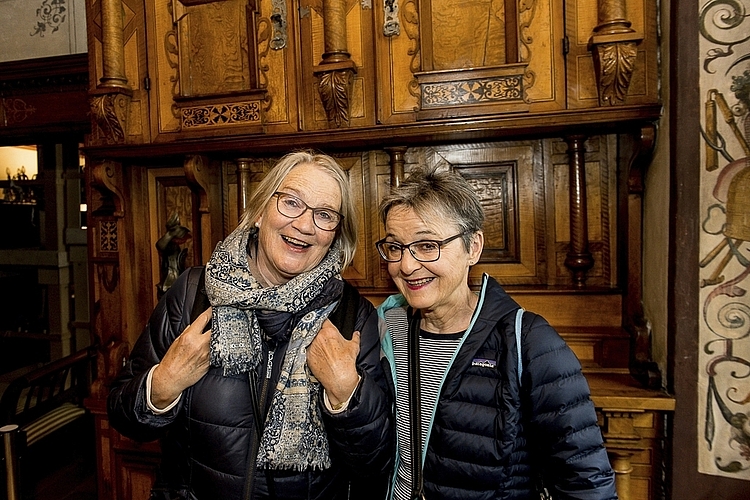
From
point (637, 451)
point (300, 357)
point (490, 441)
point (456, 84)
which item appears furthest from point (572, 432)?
point (456, 84)

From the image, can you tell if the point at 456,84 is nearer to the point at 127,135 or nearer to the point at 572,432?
the point at 572,432

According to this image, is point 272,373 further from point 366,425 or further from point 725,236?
point 725,236

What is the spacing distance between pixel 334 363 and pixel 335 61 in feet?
3.99

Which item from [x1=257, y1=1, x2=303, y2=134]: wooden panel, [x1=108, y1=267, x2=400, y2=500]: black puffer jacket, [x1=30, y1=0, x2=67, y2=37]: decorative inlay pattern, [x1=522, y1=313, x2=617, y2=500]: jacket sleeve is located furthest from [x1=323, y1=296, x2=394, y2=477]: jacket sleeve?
[x1=30, y1=0, x2=67, y2=37]: decorative inlay pattern

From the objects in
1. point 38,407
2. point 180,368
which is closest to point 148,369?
point 180,368

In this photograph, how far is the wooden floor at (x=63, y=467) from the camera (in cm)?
301

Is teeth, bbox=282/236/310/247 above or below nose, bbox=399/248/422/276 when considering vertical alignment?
above

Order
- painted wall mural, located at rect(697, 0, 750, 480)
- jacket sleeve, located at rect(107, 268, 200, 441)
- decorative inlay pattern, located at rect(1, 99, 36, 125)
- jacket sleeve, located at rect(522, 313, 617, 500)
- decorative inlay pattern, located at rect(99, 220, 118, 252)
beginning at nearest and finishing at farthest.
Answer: jacket sleeve, located at rect(522, 313, 617, 500) < jacket sleeve, located at rect(107, 268, 200, 441) < painted wall mural, located at rect(697, 0, 750, 480) < decorative inlay pattern, located at rect(99, 220, 118, 252) < decorative inlay pattern, located at rect(1, 99, 36, 125)

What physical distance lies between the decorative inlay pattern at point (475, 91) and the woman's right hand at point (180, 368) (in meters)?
1.20

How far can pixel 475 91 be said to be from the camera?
1797 mm

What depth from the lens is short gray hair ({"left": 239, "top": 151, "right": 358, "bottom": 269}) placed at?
4.22ft

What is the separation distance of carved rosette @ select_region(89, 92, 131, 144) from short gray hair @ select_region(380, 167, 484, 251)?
150 centimetres

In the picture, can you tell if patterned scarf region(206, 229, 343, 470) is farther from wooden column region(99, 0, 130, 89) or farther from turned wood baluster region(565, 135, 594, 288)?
wooden column region(99, 0, 130, 89)

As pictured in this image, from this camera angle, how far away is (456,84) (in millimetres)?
1812
